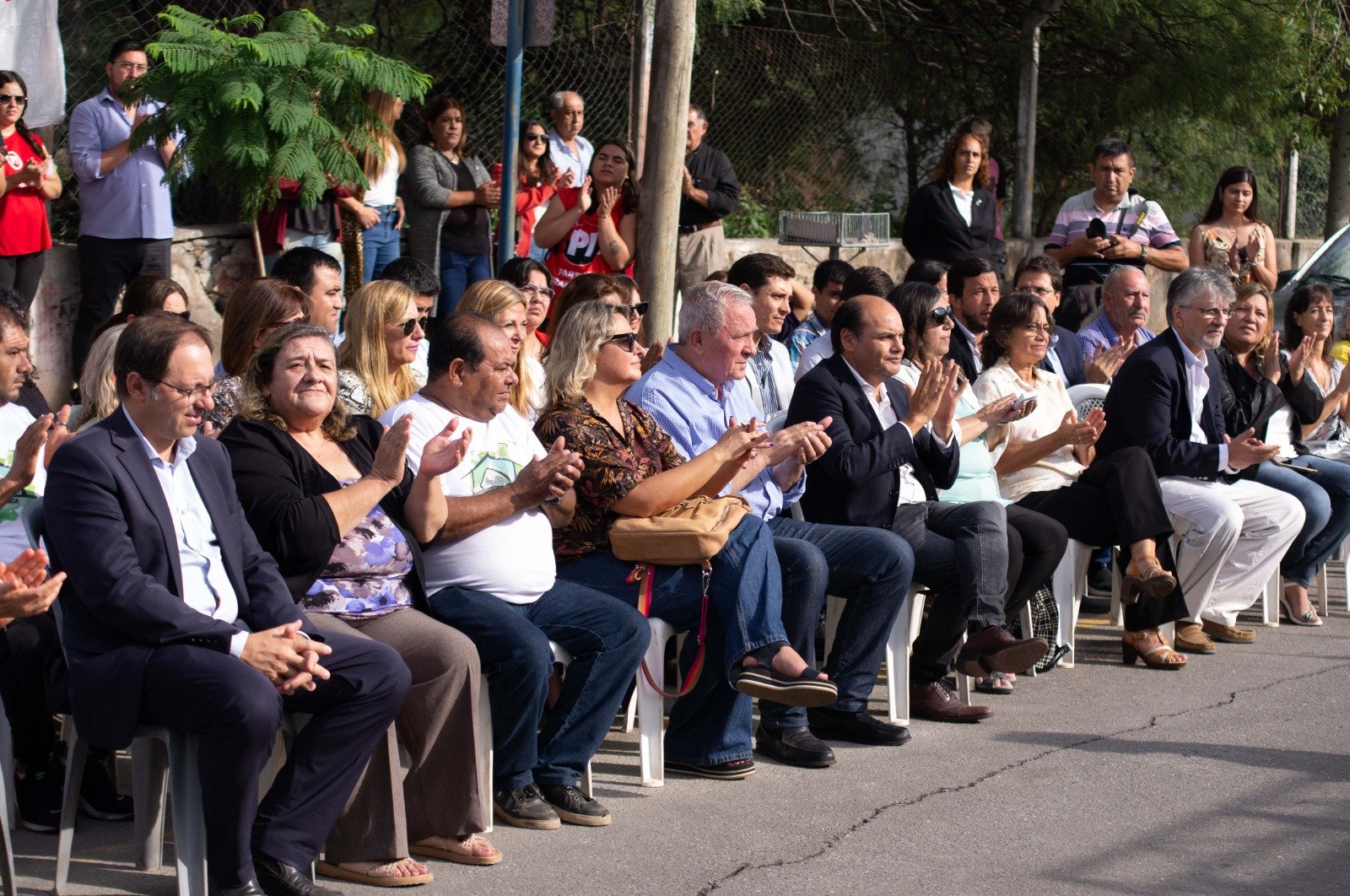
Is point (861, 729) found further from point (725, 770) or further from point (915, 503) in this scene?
point (915, 503)

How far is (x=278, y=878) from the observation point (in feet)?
14.5

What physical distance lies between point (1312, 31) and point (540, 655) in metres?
10.8

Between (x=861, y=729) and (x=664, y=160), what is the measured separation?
10.7ft

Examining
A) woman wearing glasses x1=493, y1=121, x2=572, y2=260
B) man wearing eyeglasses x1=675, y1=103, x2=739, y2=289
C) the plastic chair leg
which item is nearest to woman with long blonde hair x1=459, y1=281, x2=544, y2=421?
the plastic chair leg

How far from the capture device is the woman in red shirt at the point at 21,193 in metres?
8.18

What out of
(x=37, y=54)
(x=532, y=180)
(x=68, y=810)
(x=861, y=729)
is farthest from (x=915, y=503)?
(x=37, y=54)

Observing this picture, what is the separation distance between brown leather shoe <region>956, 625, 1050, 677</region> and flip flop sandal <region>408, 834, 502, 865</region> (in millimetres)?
2242

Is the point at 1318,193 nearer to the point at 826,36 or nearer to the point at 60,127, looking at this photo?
the point at 826,36

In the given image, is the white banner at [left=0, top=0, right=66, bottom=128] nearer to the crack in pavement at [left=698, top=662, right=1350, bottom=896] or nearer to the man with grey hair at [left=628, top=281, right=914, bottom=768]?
the man with grey hair at [left=628, top=281, right=914, bottom=768]

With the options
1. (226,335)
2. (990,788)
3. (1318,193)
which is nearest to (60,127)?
(226,335)

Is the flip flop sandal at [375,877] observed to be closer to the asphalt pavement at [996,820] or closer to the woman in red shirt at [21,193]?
the asphalt pavement at [996,820]

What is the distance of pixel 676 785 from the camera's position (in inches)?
225

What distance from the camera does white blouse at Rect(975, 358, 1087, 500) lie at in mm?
7699

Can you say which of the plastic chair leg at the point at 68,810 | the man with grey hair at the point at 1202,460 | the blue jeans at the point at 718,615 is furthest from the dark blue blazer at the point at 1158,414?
the plastic chair leg at the point at 68,810
